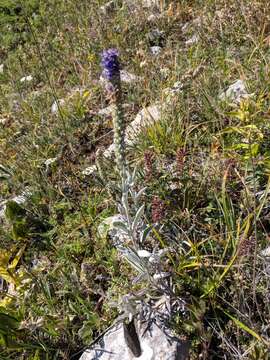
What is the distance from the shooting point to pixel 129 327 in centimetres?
237

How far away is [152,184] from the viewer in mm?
3086

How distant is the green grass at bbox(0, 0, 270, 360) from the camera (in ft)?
7.86

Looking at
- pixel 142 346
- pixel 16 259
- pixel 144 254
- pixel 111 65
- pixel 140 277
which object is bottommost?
pixel 142 346

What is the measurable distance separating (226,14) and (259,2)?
1.21 feet

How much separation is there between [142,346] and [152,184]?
1199mm

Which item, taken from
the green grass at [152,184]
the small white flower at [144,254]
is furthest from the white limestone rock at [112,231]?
the small white flower at [144,254]

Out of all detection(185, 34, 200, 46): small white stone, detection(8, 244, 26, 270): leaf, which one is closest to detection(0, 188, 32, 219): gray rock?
detection(8, 244, 26, 270): leaf

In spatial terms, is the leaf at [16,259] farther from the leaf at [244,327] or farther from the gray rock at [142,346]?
the leaf at [244,327]

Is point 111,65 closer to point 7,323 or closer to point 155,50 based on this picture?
point 7,323

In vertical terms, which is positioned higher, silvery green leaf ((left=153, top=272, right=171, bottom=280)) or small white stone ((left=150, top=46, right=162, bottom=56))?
small white stone ((left=150, top=46, right=162, bottom=56))

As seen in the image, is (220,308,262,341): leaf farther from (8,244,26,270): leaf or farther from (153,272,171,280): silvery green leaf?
(8,244,26,270): leaf

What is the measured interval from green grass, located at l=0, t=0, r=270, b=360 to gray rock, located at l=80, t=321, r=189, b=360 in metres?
Answer: 0.10

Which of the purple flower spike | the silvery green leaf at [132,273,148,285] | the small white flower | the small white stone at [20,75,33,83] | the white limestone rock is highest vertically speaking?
the purple flower spike

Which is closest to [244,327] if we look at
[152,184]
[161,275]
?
[161,275]
